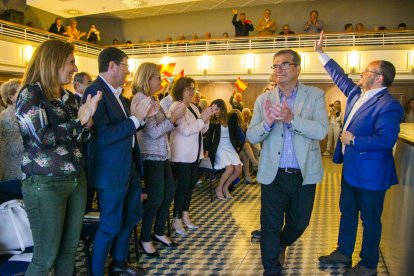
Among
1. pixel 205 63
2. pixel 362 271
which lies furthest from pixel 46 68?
pixel 205 63

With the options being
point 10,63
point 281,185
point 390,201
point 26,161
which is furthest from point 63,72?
point 10,63

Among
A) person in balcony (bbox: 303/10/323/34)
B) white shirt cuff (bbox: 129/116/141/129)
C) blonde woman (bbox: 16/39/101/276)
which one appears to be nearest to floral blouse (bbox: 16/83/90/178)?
blonde woman (bbox: 16/39/101/276)

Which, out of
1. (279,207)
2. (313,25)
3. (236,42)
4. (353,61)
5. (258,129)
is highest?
(313,25)

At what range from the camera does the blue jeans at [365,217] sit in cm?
313

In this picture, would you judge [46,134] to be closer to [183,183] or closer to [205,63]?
[183,183]

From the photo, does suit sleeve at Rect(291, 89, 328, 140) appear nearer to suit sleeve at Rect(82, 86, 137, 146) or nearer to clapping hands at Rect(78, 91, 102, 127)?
suit sleeve at Rect(82, 86, 137, 146)

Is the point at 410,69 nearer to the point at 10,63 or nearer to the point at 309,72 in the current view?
the point at 309,72

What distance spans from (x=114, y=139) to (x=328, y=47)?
36.9 feet

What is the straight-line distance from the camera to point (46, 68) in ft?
7.22

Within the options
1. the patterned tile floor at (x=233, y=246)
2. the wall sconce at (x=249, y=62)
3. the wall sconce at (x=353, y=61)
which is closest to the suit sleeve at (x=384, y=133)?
the patterned tile floor at (x=233, y=246)

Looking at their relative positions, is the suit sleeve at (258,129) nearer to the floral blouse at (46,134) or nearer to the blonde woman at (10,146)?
the floral blouse at (46,134)

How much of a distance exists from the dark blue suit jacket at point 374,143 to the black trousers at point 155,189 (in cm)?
166

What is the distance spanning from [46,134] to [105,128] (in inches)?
21.9

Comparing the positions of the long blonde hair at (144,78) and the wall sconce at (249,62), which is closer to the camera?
the long blonde hair at (144,78)
